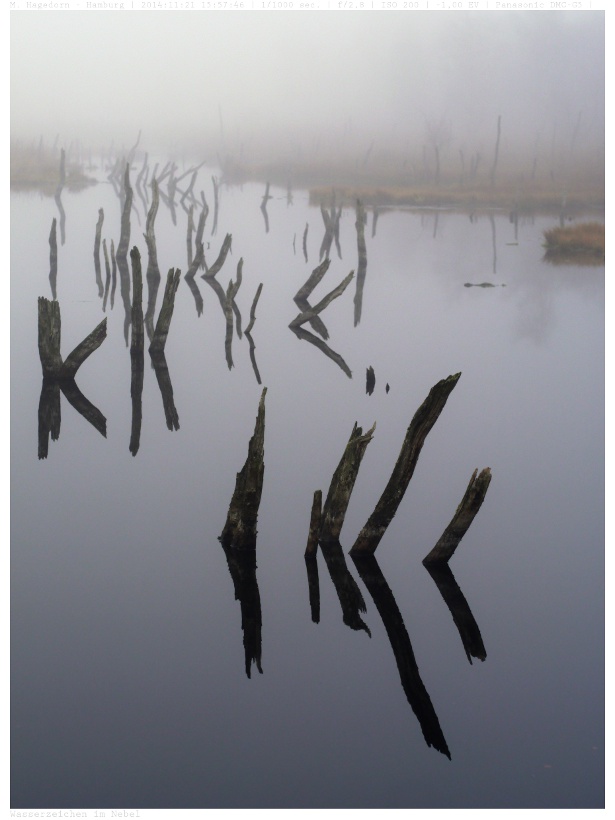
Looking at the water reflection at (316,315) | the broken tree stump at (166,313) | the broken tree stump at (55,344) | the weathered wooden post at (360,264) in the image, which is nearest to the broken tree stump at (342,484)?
the broken tree stump at (55,344)

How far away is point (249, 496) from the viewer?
6539 mm

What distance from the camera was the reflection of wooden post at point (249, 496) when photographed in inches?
249

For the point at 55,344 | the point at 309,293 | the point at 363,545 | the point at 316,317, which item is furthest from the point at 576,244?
the point at 363,545

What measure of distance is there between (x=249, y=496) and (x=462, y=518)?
1444 millimetres

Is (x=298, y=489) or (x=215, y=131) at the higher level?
(x=215, y=131)

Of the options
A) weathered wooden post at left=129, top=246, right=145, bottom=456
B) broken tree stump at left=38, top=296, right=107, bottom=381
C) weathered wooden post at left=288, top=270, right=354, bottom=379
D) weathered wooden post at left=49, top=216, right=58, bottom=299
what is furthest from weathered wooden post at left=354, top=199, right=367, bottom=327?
broken tree stump at left=38, top=296, right=107, bottom=381

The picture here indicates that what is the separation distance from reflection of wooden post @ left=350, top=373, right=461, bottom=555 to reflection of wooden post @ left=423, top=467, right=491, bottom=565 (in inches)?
15.9

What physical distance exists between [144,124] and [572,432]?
33.0m

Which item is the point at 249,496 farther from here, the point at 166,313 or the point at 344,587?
the point at 166,313

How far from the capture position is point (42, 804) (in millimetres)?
4676

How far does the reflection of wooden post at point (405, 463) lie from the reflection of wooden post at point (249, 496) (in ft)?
2.53
